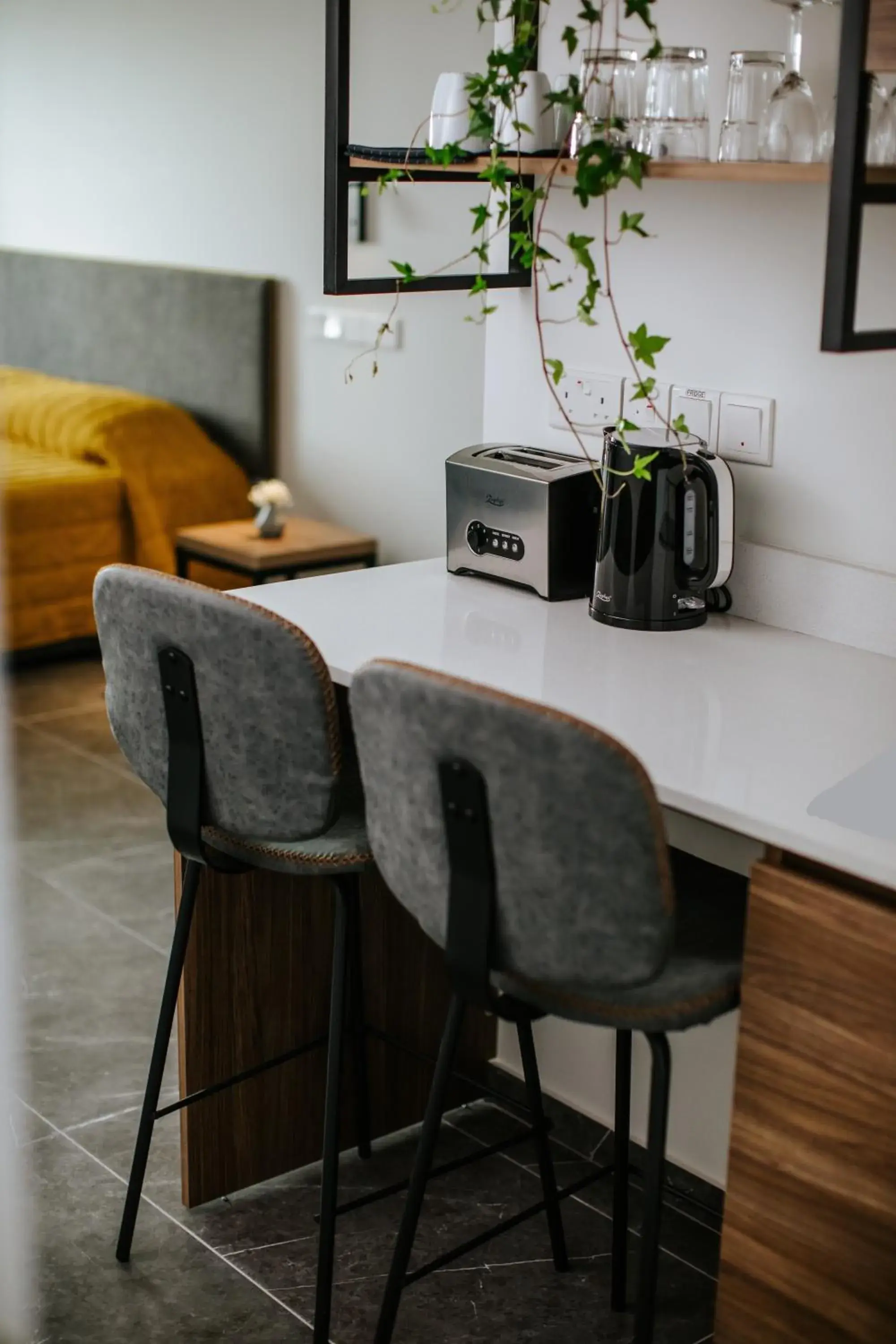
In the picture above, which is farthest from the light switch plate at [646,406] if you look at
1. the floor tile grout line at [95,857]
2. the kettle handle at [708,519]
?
the floor tile grout line at [95,857]

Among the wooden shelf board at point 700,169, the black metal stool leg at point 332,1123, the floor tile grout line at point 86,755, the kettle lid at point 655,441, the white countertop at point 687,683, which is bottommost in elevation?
the floor tile grout line at point 86,755

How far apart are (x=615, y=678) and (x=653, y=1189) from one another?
609mm

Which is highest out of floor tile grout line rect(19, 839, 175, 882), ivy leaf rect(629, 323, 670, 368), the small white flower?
ivy leaf rect(629, 323, 670, 368)

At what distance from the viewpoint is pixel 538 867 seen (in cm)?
145

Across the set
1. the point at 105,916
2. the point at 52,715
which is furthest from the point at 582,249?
the point at 52,715

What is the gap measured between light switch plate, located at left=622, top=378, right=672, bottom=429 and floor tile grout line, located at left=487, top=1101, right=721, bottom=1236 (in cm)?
109

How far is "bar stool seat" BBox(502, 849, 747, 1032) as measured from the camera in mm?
1554

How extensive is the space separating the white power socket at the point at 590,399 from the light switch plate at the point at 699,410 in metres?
0.11

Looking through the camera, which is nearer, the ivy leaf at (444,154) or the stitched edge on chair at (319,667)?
the stitched edge on chair at (319,667)

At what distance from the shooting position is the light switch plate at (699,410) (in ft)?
7.22

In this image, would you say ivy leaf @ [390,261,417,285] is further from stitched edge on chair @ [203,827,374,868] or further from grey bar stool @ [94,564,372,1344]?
stitched edge on chair @ [203,827,374,868]

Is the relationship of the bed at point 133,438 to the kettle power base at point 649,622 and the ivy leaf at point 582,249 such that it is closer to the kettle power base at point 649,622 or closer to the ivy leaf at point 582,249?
the kettle power base at point 649,622

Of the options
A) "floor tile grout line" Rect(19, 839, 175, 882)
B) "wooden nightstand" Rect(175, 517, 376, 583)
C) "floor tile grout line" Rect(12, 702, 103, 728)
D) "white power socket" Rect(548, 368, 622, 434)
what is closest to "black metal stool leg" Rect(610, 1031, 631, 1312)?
"white power socket" Rect(548, 368, 622, 434)

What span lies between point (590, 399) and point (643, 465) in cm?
45
